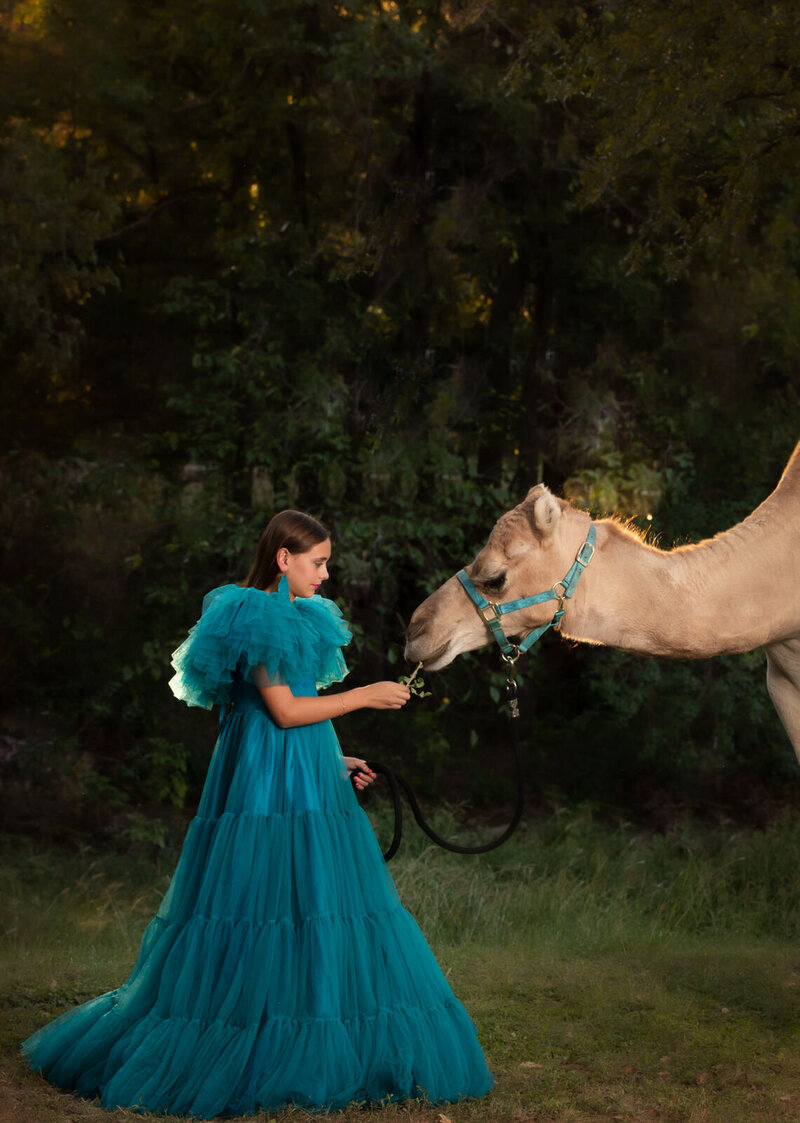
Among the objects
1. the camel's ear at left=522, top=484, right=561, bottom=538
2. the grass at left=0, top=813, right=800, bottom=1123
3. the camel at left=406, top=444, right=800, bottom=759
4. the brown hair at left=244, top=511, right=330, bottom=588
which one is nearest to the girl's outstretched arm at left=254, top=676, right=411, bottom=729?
the camel at left=406, top=444, right=800, bottom=759

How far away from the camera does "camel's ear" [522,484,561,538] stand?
4.41 m

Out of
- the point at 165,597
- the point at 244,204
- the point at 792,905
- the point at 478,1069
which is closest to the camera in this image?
the point at 478,1069

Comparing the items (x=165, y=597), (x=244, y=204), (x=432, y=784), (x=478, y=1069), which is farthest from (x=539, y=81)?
(x=478, y=1069)

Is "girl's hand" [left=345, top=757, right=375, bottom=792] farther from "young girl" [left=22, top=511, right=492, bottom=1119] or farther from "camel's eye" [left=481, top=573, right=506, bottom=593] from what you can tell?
"camel's eye" [left=481, top=573, right=506, bottom=593]

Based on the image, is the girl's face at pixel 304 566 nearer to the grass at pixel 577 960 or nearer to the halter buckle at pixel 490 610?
the halter buckle at pixel 490 610

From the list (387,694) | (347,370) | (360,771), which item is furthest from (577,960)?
(347,370)

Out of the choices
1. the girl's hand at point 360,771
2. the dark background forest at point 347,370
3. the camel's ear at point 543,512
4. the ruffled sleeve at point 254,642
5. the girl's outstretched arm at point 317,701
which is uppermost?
the dark background forest at point 347,370

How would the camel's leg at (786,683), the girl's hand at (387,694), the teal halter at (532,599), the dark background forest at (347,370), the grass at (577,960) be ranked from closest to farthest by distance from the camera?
the girl's hand at (387,694) → the teal halter at (532,599) → the grass at (577,960) → the camel's leg at (786,683) → the dark background forest at (347,370)

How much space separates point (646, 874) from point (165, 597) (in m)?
4.58

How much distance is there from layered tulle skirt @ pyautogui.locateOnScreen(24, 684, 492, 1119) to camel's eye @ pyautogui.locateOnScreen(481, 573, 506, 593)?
77 cm

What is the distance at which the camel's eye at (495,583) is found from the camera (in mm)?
4527

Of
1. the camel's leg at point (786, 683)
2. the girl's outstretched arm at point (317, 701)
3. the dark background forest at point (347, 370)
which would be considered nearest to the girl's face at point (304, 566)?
the girl's outstretched arm at point (317, 701)

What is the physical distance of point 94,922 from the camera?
8.20m

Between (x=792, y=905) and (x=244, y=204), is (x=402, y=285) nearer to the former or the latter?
(x=244, y=204)
